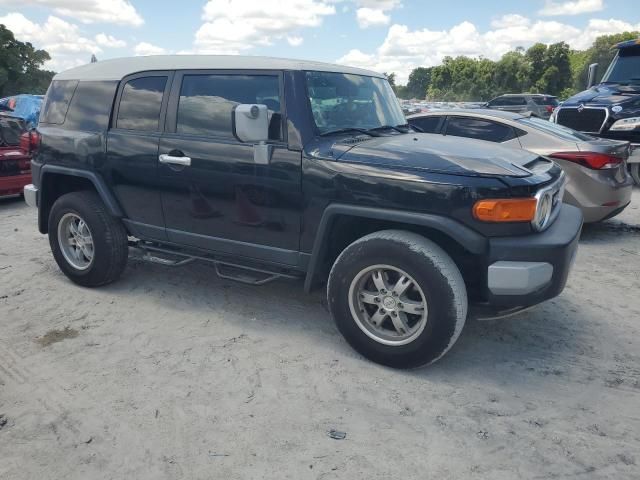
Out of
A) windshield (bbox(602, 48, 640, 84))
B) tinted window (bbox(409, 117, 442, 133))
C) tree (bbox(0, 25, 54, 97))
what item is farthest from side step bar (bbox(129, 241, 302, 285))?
tree (bbox(0, 25, 54, 97))

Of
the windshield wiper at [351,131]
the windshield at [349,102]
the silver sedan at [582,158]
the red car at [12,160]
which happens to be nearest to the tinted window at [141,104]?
the windshield at [349,102]

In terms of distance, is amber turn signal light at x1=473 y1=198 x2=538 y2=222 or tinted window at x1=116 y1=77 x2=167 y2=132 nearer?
amber turn signal light at x1=473 y1=198 x2=538 y2=222

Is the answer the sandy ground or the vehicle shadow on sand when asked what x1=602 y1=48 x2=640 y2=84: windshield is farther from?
the vehicle shadow on sand

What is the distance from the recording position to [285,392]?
10.4 ft

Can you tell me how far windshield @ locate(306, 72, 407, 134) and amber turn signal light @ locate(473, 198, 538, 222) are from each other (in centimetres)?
123

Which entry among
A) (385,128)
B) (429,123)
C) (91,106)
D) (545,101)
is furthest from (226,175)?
(545,101)

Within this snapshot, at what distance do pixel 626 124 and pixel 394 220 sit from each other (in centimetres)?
695

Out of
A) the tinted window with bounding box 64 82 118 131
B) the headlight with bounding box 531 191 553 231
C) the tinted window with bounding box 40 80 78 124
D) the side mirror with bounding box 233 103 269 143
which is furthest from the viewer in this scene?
the tinted window with bounding box 40 80 78 124

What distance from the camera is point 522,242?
3068mm

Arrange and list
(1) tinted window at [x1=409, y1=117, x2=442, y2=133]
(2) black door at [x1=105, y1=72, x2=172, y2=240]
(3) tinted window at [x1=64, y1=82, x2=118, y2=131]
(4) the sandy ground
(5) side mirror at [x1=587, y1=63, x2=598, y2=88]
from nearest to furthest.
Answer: (4) the sandy ground < (2) black door at [x1=105, y1=72, x2=172, y2=240] < (3) tinted window at [x1=64, y1=82, x2=118, y2=131] < (1) tinted window at [x1=409, y1=117, x2=442, y2=133] < (5) side mirror at [x1=587, y1=63, x2=598, y2=88]

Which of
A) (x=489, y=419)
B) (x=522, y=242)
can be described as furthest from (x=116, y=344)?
(x=522, y=242)

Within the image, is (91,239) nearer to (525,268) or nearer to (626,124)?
(525,268)

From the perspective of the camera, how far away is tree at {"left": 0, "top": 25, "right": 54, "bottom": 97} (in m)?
42.8

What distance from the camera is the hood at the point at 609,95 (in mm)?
8656
